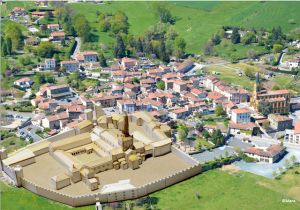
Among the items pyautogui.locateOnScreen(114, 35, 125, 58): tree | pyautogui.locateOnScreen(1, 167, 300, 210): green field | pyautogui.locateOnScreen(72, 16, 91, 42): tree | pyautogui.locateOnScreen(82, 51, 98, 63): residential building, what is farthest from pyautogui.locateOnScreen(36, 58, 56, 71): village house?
pyautogui.locateOnScreen(1, 167, 300, 210): green field

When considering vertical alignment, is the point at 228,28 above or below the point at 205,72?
above

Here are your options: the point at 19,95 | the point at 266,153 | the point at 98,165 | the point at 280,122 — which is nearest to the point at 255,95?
the point at 280,122

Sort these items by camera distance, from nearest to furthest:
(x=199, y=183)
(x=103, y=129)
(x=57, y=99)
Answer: (x=199, y=183)
(x=103, y=129)
(x=57, y=99)

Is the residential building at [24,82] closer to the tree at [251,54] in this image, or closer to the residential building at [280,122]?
the residential building at [280,122]

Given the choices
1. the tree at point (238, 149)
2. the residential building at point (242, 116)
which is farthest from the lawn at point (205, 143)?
the residential building at point (242, 116)

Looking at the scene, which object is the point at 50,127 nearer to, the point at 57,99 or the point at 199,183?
the point at 57,99

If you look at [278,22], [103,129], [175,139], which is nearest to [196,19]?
[278,22]

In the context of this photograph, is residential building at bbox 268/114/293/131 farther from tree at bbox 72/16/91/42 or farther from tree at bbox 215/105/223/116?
tree at bbox 72/16/91/42
